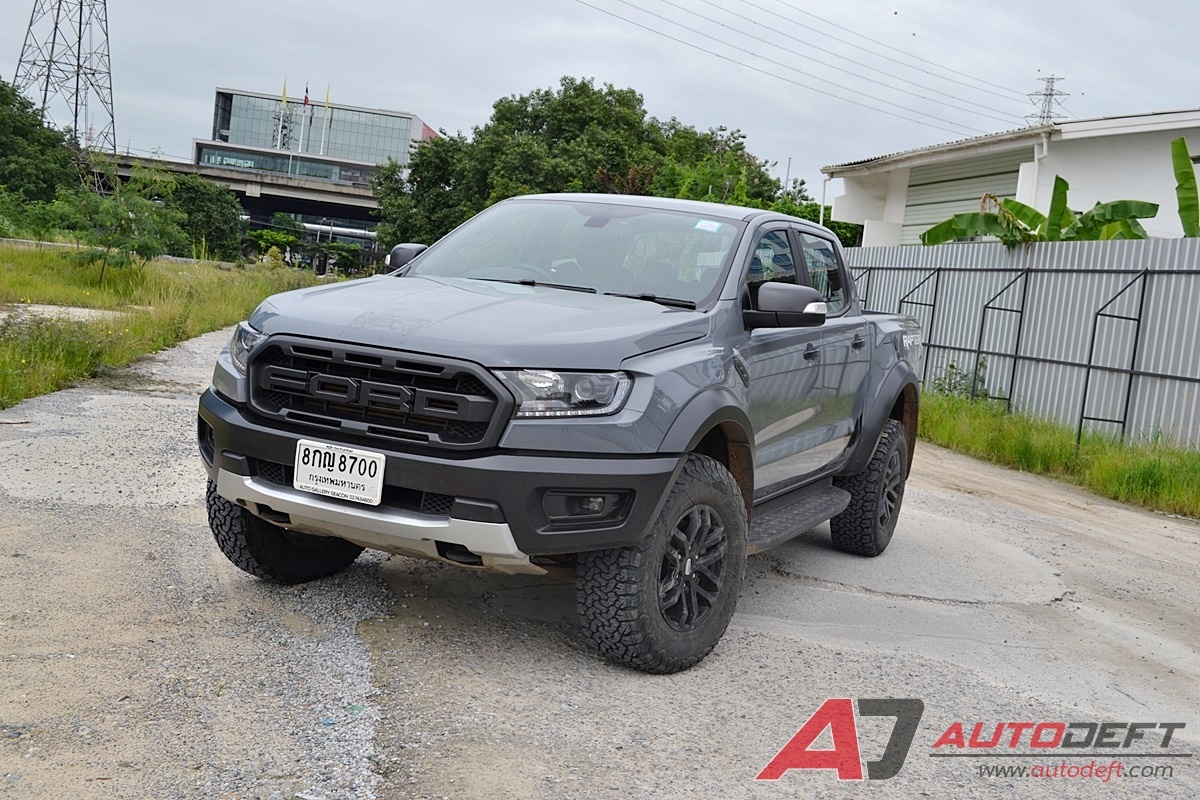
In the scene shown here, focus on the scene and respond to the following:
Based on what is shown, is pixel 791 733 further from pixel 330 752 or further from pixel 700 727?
pixel 330 752

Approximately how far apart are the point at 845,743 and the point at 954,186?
21.9m

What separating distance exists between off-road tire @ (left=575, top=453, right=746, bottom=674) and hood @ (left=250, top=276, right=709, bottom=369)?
1.69 feet

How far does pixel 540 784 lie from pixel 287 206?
367ft

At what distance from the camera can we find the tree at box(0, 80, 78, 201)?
51469mm

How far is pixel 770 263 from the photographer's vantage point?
5.43m

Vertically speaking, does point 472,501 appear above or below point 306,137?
below

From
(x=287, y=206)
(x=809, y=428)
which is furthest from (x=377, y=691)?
(x=287, y=206)

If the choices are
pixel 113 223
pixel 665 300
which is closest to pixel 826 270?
pixel 665 300

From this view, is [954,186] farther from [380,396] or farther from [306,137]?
[306,137]

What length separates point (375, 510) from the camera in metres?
3.89

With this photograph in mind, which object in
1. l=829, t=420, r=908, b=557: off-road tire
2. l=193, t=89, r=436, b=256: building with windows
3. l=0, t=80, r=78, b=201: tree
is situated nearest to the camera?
l=829, t=420, r=908, b=557: off-road tire

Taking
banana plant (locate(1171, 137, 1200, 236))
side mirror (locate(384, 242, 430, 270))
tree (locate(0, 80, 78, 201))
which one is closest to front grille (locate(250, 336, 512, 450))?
side mirror (locate(384, 242, 430, 270))

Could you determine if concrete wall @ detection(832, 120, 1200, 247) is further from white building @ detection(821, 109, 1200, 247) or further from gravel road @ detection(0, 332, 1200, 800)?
gravel road @ detection(0, 332, 1200, 800)

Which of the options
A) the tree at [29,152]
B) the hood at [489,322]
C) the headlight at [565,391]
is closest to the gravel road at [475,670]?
the headlight at [565,391]
